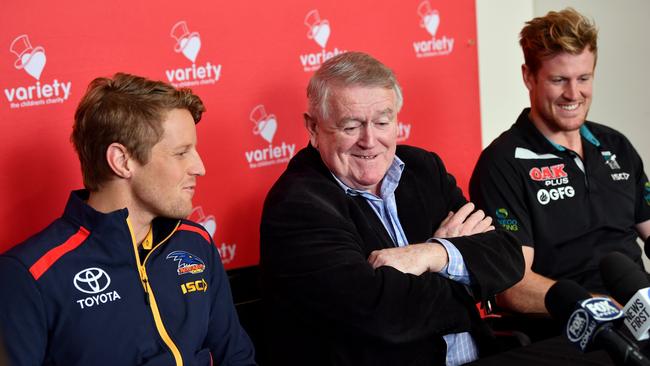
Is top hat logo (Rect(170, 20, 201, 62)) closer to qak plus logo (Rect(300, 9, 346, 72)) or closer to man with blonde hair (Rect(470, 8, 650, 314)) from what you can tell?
qak plus logo (Rect(300, 9, 346, 72))

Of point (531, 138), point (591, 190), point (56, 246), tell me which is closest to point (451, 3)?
point (531, 138)

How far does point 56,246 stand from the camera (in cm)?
181

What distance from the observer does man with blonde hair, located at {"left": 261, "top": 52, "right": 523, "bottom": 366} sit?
200cm

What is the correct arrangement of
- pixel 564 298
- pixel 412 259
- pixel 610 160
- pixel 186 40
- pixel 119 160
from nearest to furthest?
pixel 564 298 → pixel 119 160 → pixel 412 259 → pixel 186 40 → pixel 610 160

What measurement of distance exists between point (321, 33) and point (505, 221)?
3.02ft

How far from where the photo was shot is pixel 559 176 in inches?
111

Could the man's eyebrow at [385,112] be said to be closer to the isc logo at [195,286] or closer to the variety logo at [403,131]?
the isc logo at [195,286]

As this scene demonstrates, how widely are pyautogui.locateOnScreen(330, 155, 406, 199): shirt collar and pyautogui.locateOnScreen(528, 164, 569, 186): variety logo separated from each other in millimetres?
638

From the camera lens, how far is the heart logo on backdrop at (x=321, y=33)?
284cm

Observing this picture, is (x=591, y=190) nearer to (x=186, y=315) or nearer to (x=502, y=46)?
(x=502, y=46)

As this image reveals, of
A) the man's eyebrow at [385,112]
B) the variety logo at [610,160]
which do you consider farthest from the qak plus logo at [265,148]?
the variety logo at [610,160]

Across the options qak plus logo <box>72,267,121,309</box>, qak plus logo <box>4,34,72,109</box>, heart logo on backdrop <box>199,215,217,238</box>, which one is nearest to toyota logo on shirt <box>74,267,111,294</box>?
qak plus logo <box>72,267,121,309</box>

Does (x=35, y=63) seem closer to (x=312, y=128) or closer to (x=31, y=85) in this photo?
(x=31, y=85)

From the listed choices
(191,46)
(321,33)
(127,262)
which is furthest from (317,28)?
(127,262)
